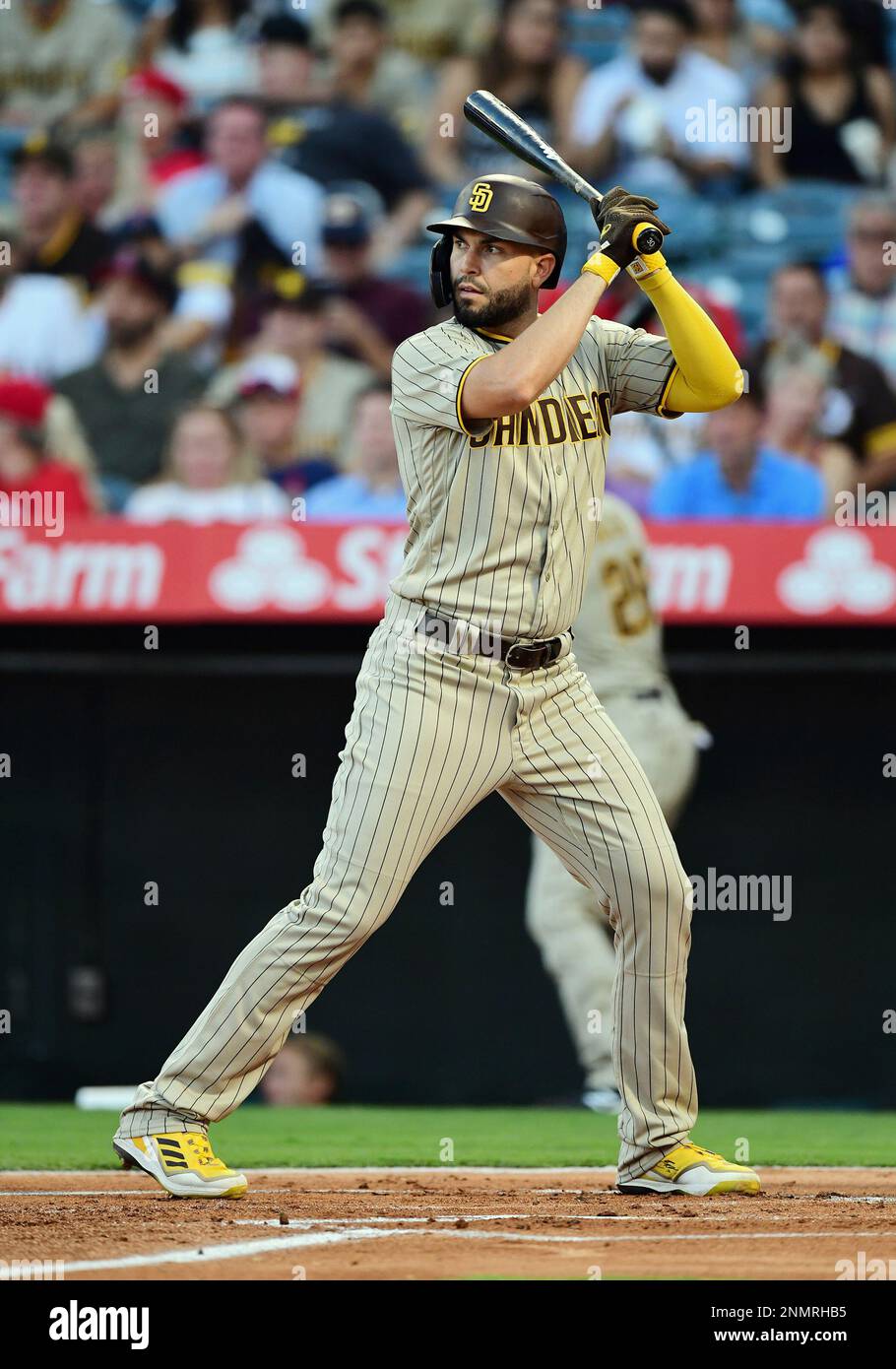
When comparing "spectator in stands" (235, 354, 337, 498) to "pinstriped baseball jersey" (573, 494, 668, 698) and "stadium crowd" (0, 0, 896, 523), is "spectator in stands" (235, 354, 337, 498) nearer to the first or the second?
"stadium crowd" (0, 0, 896, 523)

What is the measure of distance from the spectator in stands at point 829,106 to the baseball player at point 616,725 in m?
3.54

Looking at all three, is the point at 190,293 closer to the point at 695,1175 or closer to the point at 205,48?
the point at 205,48

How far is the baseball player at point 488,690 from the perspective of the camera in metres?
3.46

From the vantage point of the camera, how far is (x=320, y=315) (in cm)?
837

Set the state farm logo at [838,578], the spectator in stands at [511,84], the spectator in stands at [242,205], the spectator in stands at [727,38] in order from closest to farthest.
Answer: the state farm logo at [838,578] < the spectator in stands at [242,205] < the spectator in stands at [511,84] < the spectator in stands at [727,38]

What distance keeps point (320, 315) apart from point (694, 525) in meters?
2.57

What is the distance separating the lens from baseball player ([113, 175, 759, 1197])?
3.46 meters

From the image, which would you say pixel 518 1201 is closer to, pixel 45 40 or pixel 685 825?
pixel 685 825

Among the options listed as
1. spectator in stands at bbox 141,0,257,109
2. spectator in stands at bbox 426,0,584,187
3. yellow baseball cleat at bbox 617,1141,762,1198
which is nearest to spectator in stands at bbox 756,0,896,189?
spectator in stands at bbox 426,0,584,187

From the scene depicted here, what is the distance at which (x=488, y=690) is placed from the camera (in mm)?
3504

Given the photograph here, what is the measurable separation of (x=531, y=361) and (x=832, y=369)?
16.4 feet

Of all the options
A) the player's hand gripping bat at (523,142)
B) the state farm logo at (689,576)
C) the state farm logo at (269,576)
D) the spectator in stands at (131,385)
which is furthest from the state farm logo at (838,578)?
the player's hand gripping bat at (523,142)

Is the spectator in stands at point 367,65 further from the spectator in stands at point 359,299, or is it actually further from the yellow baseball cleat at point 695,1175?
the yellow baseball cleat at point 695,1175

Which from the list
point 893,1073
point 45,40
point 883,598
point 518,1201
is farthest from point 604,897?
point 45,40
